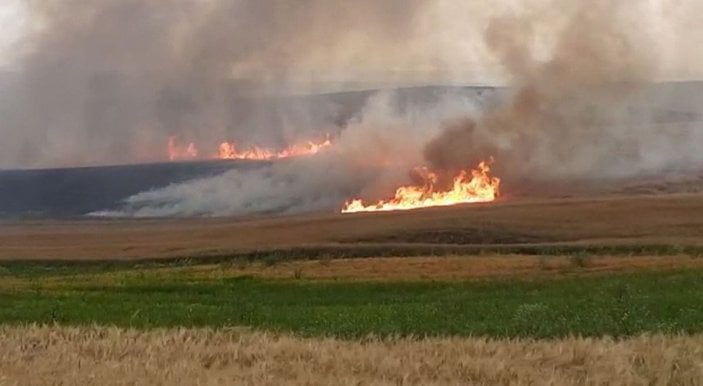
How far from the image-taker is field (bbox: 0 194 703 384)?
14484 mm

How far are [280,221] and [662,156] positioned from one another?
73.3 metres

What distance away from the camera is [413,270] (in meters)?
53.8

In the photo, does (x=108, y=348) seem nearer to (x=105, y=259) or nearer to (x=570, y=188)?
(x=105, y=259)

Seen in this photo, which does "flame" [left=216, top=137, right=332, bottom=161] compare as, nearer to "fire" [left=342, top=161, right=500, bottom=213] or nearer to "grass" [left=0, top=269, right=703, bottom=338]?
"fire" [left=342, top=161, right=500, bottom=213]

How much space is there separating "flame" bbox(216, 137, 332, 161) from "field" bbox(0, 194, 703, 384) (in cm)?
10141

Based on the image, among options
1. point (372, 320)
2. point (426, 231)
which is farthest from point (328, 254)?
point (372, 320)

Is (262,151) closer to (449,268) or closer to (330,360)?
(449,268)

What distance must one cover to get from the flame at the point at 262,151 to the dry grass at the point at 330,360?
6223 inches

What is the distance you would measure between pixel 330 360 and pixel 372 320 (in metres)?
8.46

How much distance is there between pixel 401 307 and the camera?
2789cm

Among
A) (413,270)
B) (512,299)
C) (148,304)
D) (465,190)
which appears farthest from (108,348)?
(465,190)

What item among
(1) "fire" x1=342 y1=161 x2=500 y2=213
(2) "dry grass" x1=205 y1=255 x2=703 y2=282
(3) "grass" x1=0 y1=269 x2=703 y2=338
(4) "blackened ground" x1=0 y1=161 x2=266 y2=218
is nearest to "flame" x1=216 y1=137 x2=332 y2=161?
(4) "blackened ground" x1=0 y1=161 x2=266 y2=218

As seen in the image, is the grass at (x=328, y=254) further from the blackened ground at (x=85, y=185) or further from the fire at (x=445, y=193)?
the blackened ground at (x=85, y=185)

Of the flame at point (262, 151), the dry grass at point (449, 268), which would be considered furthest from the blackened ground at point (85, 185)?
the dry grass at point (449, 268)
